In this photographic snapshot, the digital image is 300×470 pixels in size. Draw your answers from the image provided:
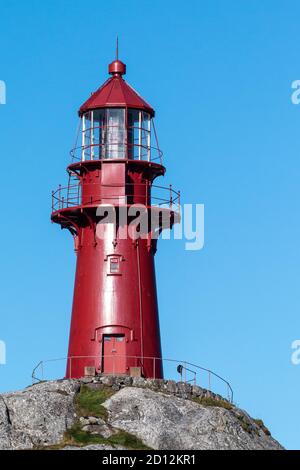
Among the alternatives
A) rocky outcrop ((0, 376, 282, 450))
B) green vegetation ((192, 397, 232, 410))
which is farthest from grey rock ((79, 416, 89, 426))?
green vegetation ((192, 397, 232, 410))

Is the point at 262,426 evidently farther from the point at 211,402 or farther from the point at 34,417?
the point at 34,417

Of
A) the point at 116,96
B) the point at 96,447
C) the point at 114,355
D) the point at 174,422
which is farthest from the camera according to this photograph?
the point at 116,96

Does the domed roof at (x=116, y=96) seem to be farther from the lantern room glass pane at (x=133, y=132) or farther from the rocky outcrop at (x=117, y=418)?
the rocky outcrop at (x=117, y=418)

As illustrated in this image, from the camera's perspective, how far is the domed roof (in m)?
79.8

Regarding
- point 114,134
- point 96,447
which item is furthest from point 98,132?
point 96,447

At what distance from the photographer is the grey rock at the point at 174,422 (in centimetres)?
7181

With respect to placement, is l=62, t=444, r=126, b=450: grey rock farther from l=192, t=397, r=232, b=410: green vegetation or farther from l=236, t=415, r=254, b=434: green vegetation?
l=236, t=415, r=254, b=434: green vegetation

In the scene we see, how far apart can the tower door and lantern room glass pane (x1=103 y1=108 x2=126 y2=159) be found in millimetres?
7614

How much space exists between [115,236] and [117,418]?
9509mm

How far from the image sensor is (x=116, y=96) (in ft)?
263

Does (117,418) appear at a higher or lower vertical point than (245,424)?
lower

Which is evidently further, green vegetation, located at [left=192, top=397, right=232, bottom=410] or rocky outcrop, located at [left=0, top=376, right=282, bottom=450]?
green vegetation, located at [left=192, top=397, right=232, bottom=410]
